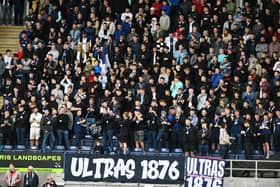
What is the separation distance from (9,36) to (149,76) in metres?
7.80

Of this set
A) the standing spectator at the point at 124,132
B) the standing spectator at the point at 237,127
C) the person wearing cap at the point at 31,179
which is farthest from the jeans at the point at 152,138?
the person wearing cap at the point at 31,179

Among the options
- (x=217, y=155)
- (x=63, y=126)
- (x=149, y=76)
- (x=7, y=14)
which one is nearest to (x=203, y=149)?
(x=217, y=155)

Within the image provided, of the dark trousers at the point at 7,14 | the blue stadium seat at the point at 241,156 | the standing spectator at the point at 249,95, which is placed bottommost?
the blue stadium seat at the point at 241,156

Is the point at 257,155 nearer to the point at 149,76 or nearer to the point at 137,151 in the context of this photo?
the point at 137,151

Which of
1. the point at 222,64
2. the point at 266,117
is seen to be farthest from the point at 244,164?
the point at 222,64

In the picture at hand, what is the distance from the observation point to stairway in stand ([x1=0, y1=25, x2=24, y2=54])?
40312 millimetres

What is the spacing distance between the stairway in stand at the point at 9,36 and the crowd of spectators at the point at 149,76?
1526 millimetres

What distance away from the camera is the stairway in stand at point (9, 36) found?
40312 millimetres

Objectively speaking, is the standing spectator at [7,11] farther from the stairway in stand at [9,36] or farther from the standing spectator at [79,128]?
the standing spectator at [79,128]

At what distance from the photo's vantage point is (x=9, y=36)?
133 feet

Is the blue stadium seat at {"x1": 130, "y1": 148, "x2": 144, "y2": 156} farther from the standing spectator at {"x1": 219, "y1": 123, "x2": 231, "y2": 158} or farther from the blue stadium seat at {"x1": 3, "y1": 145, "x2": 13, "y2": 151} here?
the blue stadium seat at {"x1": 3, "y1": 145, "x2": 13, "y2": 151}

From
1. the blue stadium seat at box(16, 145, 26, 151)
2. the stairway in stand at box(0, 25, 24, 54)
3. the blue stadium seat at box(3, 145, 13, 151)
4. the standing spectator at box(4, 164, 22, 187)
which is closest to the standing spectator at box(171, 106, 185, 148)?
the blue stadium seat at box(16, 145, 26, 151)

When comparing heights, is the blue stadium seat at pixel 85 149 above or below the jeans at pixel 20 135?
below

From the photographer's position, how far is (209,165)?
30703mm
